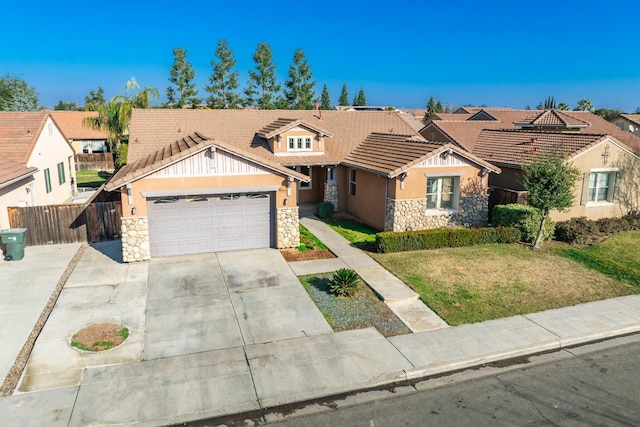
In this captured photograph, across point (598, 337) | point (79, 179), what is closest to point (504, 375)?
point (598, 337)

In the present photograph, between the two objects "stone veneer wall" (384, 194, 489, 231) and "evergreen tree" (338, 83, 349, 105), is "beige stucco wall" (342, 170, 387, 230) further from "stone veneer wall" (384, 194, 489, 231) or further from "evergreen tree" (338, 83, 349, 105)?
"evergreen tree" (338, 83, 349, 105)

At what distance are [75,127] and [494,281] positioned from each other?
145 feet

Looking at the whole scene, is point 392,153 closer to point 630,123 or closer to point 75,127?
point 75,127

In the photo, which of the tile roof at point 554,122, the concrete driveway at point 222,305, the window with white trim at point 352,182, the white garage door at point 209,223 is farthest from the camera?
the tile roof at point 554,122

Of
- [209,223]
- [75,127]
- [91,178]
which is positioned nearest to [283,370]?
[209,223]

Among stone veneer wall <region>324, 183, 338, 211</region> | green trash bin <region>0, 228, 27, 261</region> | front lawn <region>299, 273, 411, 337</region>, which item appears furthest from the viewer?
stone veneer wall <region>324, 183, 338, 211</region>

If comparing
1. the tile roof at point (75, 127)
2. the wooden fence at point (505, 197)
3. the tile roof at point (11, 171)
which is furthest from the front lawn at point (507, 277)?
the tile roof at point (75, 127)

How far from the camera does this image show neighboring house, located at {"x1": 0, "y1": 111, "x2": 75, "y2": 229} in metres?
18.0

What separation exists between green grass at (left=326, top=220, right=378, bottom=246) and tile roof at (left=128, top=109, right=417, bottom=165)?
11.4ft

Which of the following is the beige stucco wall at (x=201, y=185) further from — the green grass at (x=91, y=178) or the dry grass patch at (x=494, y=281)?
the green grass at (x=91, y=178)

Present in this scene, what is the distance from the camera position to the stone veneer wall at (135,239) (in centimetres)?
1555

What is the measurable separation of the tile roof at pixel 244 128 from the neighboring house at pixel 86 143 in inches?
776

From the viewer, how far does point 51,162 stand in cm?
2419

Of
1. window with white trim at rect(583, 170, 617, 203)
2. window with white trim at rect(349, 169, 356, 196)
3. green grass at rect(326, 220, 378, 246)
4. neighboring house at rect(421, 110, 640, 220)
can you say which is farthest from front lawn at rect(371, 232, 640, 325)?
window with white trim at rect(349, 169, 356, 196)
